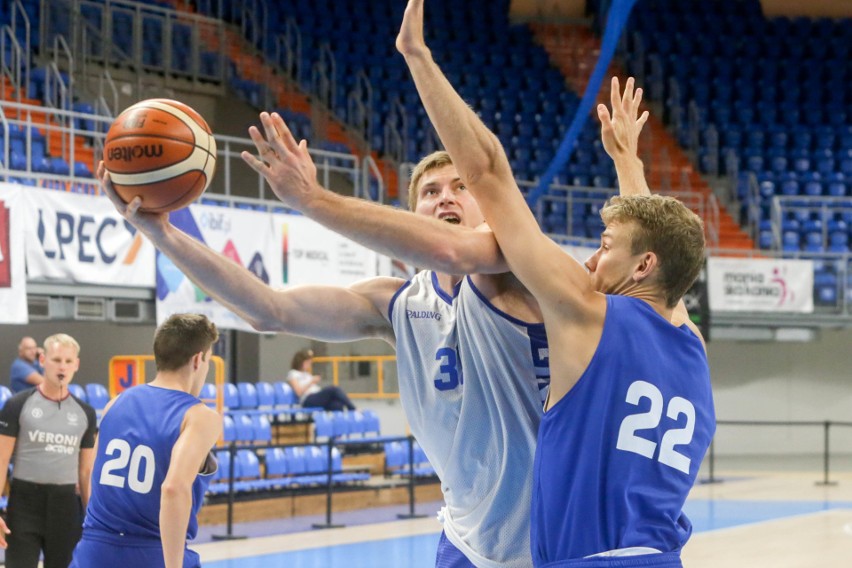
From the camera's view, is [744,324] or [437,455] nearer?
[437,455]

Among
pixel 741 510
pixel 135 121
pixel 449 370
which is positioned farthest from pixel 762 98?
pixel 135 121

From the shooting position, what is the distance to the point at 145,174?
10.6ft

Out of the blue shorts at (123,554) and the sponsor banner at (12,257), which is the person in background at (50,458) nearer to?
the blue shorts at (123,554)

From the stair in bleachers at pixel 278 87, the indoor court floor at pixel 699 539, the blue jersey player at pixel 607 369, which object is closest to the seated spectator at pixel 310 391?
the indoor court floor at pixel 699 539

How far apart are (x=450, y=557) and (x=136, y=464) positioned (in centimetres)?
143

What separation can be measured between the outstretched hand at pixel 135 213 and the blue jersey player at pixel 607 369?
2.58ft

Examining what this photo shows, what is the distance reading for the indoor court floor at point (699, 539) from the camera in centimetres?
1004

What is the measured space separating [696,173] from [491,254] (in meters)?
21.1

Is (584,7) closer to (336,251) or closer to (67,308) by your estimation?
(336,251)

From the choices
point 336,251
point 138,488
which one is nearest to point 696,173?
point 336,251

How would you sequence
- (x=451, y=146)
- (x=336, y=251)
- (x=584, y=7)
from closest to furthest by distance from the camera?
1. (x=451, y=146)
2. (x=336, y=251)
3. (x=584, y=7)

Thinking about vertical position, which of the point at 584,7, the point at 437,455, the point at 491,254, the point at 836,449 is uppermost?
the point at 584,7

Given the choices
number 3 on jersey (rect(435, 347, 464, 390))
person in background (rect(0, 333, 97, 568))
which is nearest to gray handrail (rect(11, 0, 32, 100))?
person in background (rect(0, 333, 97, 568))

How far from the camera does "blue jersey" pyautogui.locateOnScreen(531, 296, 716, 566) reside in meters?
2.81
